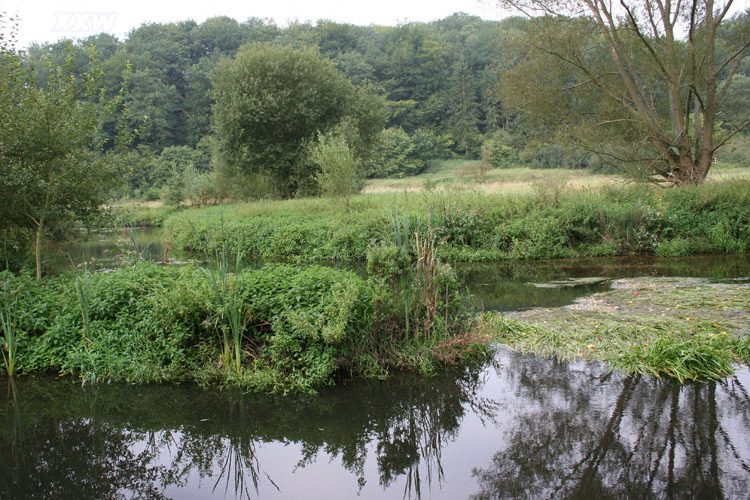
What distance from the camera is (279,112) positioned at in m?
30.9

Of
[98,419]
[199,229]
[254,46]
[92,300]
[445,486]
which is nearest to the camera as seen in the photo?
[445,486]

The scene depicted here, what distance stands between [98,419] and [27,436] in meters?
0.59

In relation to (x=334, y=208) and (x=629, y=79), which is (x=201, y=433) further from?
(x=629, y=79)

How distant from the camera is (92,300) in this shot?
6668mm

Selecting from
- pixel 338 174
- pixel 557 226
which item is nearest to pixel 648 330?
pixel 557 226

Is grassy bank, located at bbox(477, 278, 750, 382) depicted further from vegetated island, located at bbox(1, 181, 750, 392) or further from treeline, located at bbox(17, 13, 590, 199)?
treeline, located at bbox(17, 13, 590, 199)

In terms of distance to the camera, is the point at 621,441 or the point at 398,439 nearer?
the point at 621,441

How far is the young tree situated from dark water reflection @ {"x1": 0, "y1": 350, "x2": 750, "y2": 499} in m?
3.04

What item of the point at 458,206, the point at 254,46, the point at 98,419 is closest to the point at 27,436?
the point at 98,419

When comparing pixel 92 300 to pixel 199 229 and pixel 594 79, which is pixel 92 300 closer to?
pixel 199 229

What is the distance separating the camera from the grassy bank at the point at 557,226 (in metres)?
15.6

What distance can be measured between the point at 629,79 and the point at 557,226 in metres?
7.50

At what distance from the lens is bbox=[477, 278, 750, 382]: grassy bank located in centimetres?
593

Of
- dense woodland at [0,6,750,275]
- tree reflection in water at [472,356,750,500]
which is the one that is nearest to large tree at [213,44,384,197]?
dense woodland at [0,6,750,275]
